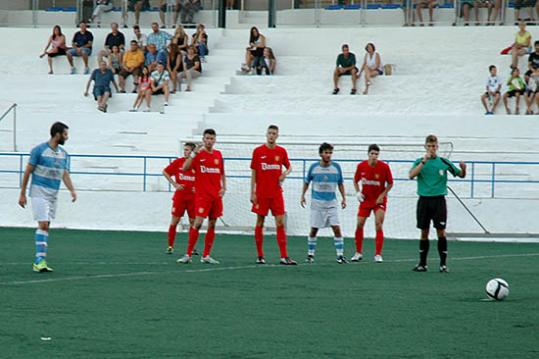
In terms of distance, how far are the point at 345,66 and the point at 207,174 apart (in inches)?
636

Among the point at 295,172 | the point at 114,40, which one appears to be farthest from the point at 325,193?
the point at 114,40

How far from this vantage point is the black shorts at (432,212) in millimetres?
Result: 15898

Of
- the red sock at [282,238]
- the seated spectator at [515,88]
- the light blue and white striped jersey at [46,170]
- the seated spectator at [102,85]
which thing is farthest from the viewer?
the seated spectator at [102,85]

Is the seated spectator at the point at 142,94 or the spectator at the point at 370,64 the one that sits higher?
the spectator at the point at 370,64

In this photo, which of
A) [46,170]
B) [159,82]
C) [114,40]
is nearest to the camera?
[46,170]

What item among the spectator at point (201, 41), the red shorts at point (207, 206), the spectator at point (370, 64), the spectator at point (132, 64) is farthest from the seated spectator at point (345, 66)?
the red shorts at point (207, 206)

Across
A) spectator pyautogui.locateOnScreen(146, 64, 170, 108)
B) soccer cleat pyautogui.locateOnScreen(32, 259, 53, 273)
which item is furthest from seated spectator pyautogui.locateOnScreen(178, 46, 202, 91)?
soccer cleat pyautogui.locateOnScreen(32, 259, 53, 273)

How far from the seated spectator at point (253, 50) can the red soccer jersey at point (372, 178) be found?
15542 millimetres

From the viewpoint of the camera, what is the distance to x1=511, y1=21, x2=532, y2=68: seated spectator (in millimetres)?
31248

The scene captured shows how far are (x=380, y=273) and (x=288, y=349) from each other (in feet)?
22.2

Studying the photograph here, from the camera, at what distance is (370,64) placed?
1262 inches

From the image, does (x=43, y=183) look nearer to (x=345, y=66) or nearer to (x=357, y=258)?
(x=357, y=258)

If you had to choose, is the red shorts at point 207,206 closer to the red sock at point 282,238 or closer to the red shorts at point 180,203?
the red sock at point 282,238

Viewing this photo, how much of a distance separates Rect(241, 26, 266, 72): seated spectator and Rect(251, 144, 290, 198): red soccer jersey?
1690 centimetres
